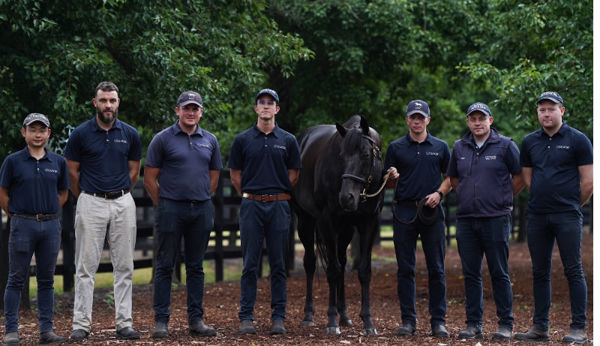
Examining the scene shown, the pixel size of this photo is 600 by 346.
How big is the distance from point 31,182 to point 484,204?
12.9 ft

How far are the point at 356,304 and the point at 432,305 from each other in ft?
12.2

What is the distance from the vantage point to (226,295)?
505 inches

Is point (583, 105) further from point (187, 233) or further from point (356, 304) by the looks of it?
point (187, 233)

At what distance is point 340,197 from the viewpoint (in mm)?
7660

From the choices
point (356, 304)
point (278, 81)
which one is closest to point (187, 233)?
point (356, 304)

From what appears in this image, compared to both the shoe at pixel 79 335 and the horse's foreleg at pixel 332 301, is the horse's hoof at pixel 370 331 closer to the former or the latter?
the horse's foreleg at pixel 332 301

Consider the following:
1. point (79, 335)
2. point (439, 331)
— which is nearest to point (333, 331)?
point (439, 331)

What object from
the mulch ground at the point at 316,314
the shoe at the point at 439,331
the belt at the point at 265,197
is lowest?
the mulch ground at the point at 316,314

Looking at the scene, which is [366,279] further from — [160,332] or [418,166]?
[160,332]

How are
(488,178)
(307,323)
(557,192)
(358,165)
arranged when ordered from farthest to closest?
(307,323) < (358,165) < (488,178) < (557,192)

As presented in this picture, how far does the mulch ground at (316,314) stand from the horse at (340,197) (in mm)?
424

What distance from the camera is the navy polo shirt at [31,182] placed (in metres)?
6.97

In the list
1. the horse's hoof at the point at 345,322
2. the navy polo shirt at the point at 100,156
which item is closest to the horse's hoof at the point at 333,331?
the horse's hoof at the point at 345,322

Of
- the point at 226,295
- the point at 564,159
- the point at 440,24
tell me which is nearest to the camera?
the point at 564,159
